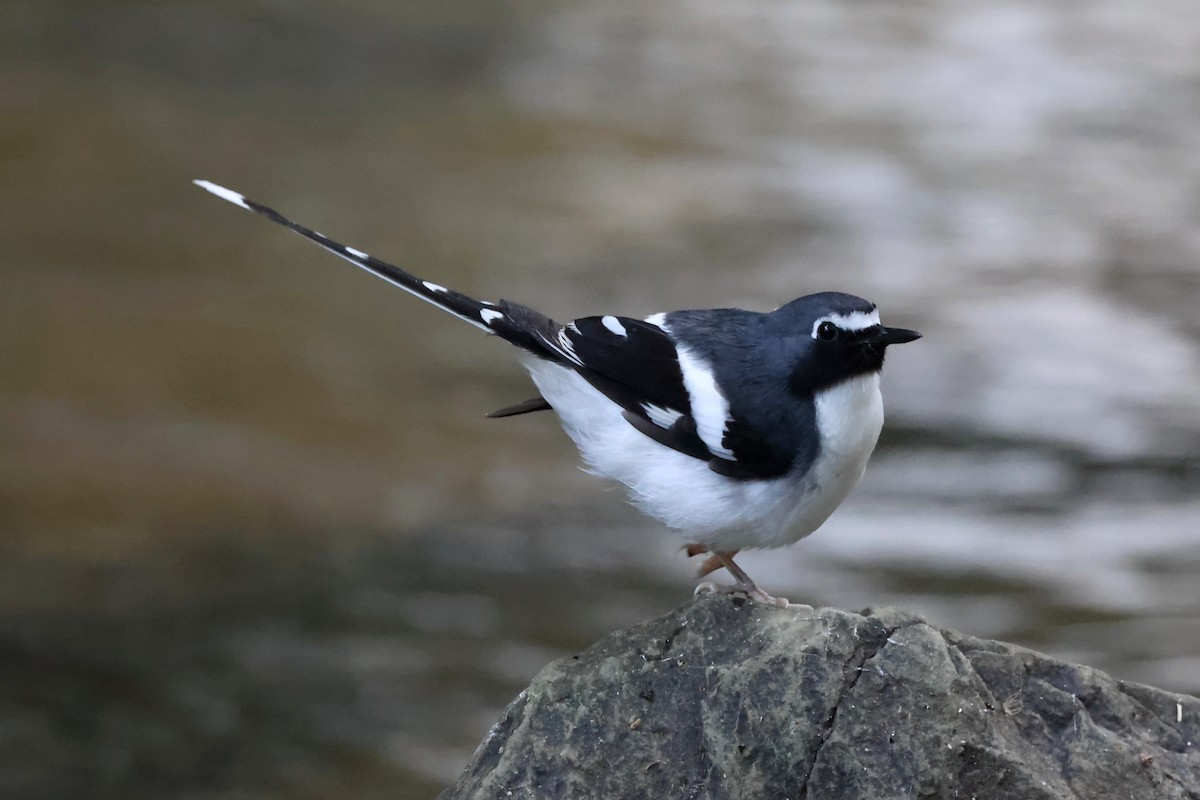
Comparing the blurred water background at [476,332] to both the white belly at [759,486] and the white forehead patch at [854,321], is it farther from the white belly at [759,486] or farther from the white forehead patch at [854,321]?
the white forehead patch at [854,321]

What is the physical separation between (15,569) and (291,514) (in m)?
1.95

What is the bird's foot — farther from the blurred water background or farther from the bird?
the blurred water background

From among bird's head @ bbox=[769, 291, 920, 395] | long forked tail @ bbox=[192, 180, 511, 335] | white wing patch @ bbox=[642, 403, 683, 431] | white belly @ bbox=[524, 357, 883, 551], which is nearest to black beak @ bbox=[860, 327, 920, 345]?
bird's head @ bbox=[769, 291, 920, 395]

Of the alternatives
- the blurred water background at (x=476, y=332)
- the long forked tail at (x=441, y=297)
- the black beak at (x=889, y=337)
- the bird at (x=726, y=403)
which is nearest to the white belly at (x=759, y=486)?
the bird at (x=726, y=403)

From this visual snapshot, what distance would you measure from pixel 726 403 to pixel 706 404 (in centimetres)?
7

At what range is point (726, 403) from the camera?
5047mm

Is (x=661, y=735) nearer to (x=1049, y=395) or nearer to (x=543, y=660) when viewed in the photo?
(x=543, y=660)

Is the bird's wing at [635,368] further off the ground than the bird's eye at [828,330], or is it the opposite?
the bird's eye at [828,330]

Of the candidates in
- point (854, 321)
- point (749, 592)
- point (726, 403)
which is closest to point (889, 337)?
point (854, 321)

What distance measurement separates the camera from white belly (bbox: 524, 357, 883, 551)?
194 inches

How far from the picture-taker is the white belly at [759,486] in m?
4.92

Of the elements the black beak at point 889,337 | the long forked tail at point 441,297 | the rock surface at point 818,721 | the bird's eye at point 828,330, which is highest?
the black beak at point 889,337

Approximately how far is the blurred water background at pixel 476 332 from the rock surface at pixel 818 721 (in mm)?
2419

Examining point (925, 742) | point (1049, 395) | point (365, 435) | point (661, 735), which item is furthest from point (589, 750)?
point (1049, 395)
